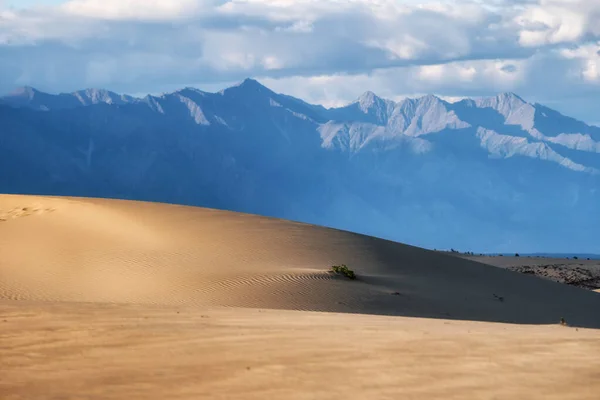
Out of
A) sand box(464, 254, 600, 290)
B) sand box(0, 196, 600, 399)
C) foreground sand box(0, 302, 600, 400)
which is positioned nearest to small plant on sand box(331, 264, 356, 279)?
sand box(0, 196, 600, 399)

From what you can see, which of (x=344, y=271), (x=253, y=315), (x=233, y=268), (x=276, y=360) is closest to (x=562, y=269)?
(x=344, y=271)

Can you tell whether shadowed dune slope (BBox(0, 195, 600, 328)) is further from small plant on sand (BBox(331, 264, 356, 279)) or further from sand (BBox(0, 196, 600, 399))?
small plant on sand (BBox(331, 264, 356, 279))

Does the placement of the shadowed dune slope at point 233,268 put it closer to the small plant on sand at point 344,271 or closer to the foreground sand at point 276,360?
the small plant on sand at point 344,271

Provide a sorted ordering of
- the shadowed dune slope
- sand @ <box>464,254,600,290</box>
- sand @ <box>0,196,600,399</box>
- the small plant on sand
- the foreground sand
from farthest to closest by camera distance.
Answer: sand @ <box>464,254,600,290</box> < the small plant on sand < the shadowed dune slope < sand @ <box>0,196,600,399</box> < the foreground sand

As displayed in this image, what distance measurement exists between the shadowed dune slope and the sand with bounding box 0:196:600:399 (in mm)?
74

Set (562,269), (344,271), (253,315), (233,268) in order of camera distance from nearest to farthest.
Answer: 1. (253,315)
2. (344,271)
3. (233,268)
4. (562,269)

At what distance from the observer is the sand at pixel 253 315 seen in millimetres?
8688

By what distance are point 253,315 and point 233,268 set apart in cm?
947

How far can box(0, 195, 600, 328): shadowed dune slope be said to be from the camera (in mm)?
21422

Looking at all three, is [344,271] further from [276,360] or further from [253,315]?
[276,360]

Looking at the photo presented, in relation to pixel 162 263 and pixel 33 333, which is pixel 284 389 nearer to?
pixel 33 333

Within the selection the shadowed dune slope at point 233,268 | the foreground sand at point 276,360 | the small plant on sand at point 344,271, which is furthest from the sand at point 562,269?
the foreground sand at point 276,360

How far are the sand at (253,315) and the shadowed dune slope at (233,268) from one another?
0.07 metres

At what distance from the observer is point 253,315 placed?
14.9 metres
